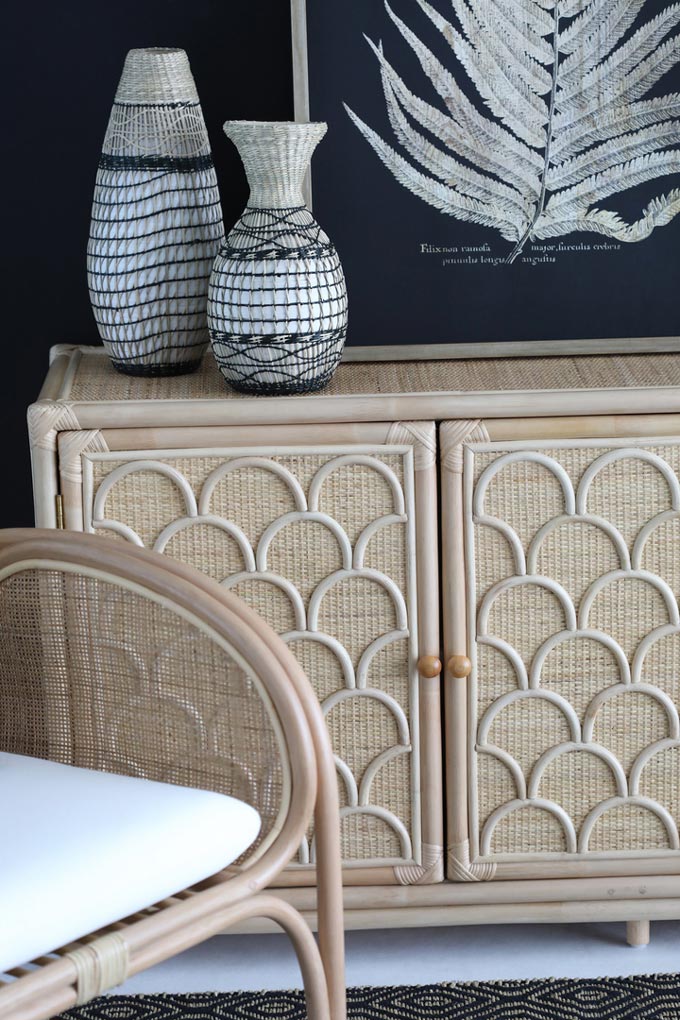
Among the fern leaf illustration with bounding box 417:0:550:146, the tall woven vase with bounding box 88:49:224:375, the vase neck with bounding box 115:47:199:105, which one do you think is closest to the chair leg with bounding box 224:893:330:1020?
the tall woven vase with bounding box 88:49:224:375

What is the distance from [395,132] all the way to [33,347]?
661 mm

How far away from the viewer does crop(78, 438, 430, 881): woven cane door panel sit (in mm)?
1613

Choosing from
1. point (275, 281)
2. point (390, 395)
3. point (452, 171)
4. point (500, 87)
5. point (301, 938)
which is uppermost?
point (500, 87)

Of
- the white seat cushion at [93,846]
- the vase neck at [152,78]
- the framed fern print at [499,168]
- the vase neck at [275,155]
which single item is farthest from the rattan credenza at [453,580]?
the white seat cushion at [93,846]

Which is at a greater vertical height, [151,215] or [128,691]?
[151,215]

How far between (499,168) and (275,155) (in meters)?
0.38

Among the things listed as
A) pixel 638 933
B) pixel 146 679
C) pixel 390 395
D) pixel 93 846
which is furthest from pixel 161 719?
pixel 638 933

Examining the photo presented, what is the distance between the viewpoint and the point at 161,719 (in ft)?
4.32

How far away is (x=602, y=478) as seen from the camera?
1.62 metres

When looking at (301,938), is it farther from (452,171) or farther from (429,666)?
(452,171)

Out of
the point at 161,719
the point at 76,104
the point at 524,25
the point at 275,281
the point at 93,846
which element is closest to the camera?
the point at 93,846

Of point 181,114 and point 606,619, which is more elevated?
point 181,114

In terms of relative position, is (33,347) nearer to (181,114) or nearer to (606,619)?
(181,114)

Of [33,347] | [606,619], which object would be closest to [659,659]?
[606,619]
